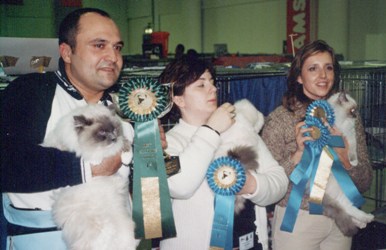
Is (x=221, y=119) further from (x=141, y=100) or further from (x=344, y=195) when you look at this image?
(x=344, y=195)

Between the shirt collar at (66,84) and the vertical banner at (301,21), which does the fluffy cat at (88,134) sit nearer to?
the shirt collar at (66,84)

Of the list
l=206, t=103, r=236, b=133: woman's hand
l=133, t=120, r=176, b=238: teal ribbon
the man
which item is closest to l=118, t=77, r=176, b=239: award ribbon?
l=133, t=120, r=176, b=238: teal ribbon

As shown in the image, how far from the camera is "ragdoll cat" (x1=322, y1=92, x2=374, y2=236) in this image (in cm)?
219

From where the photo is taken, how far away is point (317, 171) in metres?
2.21

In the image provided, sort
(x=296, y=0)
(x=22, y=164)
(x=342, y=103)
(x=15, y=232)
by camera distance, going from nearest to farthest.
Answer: (x=22, y=164), (x=15, y=232), (x=342, y=103), (x=296, y=0)

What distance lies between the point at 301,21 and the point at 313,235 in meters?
9.92

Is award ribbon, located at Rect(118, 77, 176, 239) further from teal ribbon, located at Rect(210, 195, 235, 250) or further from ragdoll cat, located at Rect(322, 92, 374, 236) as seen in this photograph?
ragdoll cat, located at Rect(322, 92, 374, 236)

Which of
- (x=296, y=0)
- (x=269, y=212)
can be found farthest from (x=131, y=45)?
(x=269, y=212)

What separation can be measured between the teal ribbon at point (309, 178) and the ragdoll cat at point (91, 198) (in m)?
0.89

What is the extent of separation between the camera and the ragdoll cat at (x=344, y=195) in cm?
219

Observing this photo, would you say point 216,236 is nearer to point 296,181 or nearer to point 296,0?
point 296,181

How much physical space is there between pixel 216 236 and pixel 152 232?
0.95ft

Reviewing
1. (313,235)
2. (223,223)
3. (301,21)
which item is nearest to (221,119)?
(223,223)

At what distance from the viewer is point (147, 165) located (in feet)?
5.95
